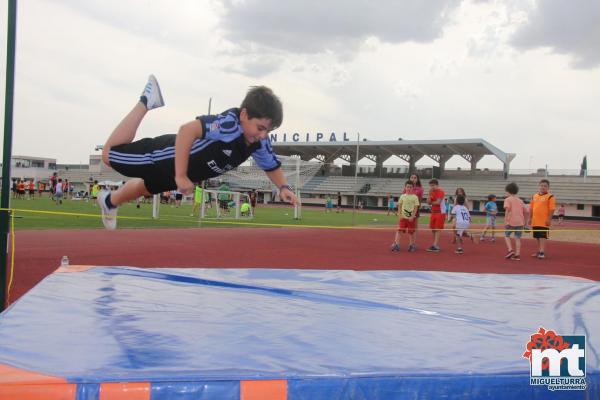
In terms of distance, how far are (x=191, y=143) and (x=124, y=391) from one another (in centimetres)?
138

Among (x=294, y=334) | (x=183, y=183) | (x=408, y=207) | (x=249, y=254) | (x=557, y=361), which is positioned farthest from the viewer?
(x=408, y=207)

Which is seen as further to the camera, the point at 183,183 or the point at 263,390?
the point at 183,183

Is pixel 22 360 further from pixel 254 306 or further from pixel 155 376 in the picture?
pixel 254 306

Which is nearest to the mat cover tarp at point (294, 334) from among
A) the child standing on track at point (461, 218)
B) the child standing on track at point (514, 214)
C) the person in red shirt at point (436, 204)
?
the child standing on track at point (514, 214)

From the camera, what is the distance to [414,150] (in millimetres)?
31531

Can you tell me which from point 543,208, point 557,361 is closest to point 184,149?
point 557,361

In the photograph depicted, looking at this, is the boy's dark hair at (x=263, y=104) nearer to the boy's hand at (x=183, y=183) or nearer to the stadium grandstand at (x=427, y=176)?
the boy's hand at (x=183, y=183)

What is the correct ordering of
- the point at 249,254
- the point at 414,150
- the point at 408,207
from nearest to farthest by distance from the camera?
the point at 249,254 < the point at 408,207 < the point at 414,150

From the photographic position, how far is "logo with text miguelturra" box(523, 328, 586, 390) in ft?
5.75

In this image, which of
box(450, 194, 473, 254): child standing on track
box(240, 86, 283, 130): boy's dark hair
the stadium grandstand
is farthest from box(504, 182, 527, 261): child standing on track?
the stadium grandstand

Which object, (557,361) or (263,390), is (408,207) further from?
(263,390)

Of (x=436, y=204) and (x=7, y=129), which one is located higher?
(x=7, y=129)

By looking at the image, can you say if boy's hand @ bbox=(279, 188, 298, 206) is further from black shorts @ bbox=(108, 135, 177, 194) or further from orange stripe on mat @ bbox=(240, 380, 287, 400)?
orange stripe on mat @ bbox=(240, 380, 287, 400)

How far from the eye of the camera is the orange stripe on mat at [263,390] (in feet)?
5.19
